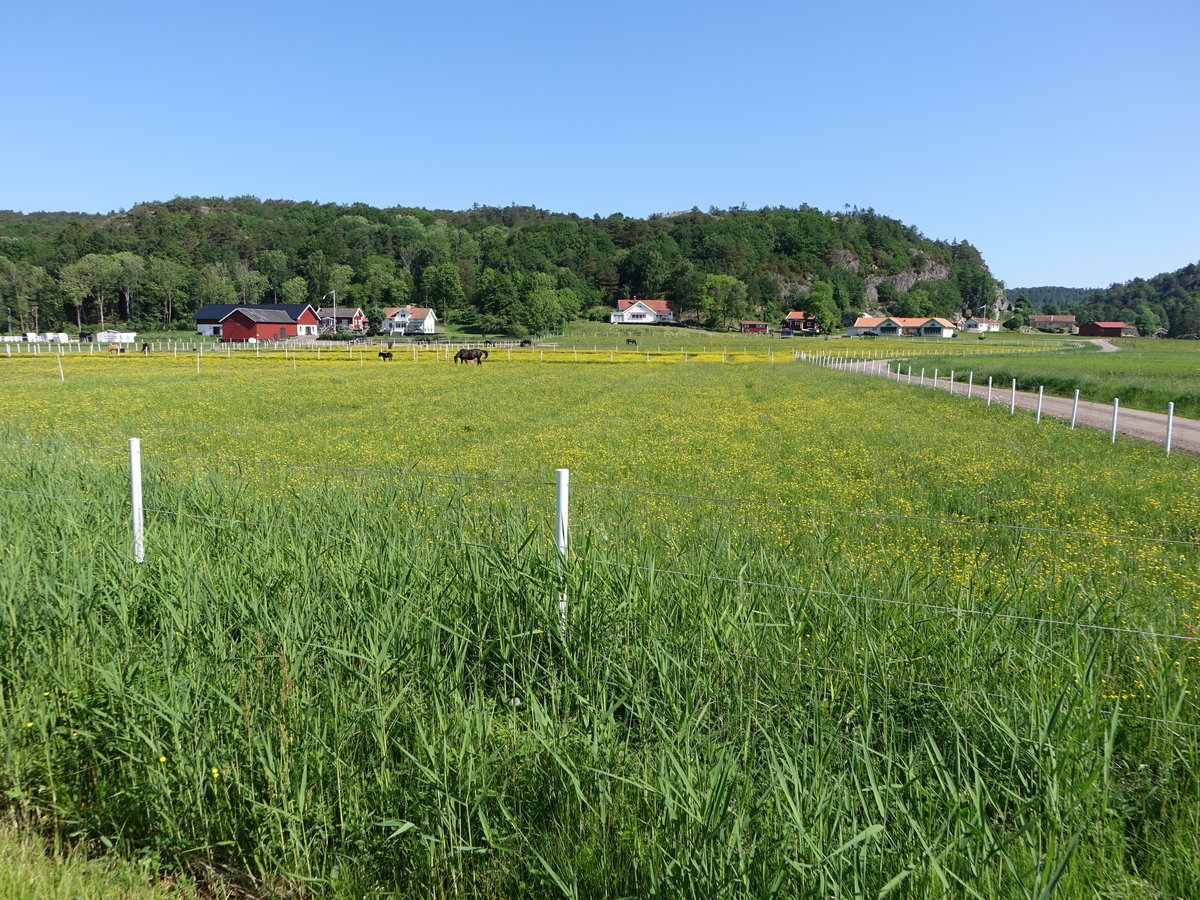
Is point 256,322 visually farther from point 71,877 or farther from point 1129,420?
point 71,877

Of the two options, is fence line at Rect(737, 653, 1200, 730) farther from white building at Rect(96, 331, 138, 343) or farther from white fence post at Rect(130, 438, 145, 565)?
white building at Rect(96, 331, 138, 343)

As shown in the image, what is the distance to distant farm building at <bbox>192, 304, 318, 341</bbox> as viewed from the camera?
4806 inches

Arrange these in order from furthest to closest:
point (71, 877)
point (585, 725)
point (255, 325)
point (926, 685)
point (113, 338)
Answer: point (255, 325) → point (113, 338) → point (926, 685) → point (585, 725) → point (71, 877)

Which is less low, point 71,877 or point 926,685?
point 926,685

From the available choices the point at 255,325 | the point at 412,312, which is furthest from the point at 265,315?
the point at 412,312

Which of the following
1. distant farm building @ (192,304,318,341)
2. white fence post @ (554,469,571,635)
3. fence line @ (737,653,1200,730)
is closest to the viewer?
fence line @ (737,653,1200,730)

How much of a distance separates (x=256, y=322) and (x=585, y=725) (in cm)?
12953

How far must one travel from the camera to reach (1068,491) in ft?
43.5

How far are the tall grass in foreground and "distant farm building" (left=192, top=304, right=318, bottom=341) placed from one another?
12122 cm

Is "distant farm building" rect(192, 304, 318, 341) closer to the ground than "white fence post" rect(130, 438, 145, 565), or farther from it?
farther from it

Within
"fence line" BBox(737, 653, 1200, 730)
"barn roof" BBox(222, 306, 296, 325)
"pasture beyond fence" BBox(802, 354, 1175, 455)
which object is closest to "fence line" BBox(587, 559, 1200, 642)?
"fence line" BBox(737, 653, 1200, 730)

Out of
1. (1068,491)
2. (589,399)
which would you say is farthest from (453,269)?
(1068,491)

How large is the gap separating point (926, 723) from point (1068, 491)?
1033 cm

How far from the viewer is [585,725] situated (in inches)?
171
